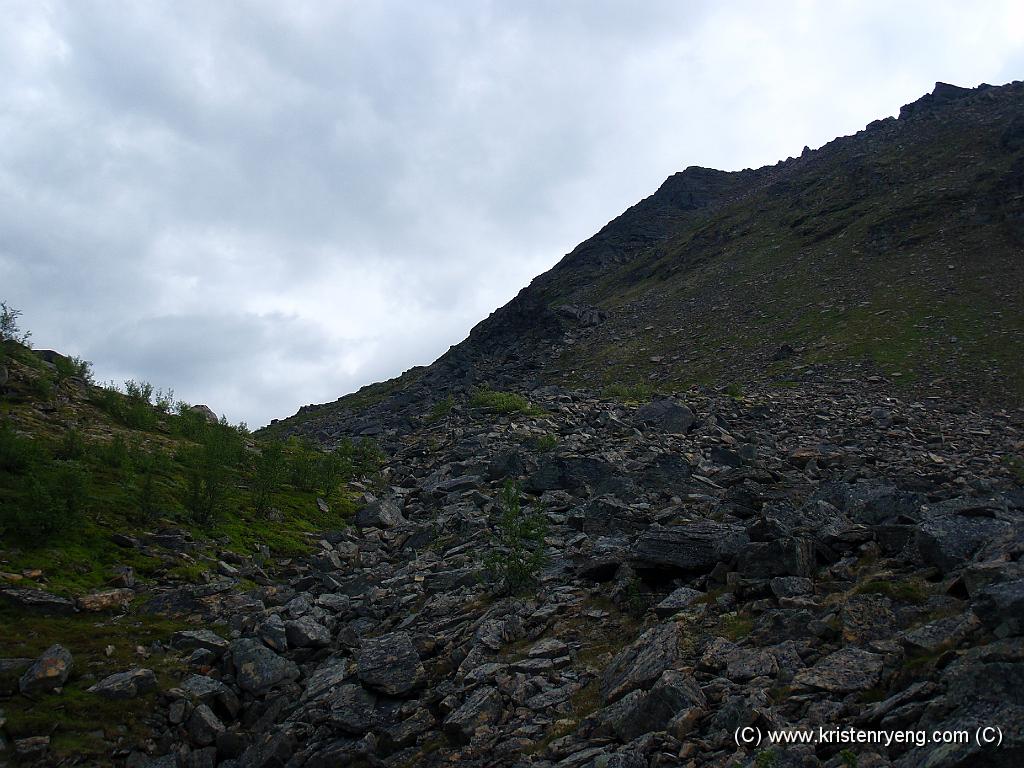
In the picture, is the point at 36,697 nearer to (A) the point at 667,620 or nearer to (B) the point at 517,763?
(B) the point at 517,763

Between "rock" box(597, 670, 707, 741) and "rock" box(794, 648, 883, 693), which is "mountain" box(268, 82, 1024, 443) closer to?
"rock" box(794, 648, 883, 693)

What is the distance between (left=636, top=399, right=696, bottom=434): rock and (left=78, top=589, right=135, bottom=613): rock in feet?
60.1

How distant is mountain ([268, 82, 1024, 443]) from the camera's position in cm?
3050

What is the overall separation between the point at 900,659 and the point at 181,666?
33.1 feet

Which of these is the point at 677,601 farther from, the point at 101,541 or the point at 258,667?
the point at 101,541

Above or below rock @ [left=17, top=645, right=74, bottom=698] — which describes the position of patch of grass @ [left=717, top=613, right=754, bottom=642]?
below

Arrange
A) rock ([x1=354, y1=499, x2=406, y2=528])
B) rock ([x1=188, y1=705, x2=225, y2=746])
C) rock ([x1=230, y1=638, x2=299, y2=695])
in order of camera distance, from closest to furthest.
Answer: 1. rock ([x1=188, y1=705, x2=225, y2=746])
2. rock ([x1=230, y1=638, x2=299, y2=695])
3. rock ([x1=354, y1=499, x2=406, y2=528])

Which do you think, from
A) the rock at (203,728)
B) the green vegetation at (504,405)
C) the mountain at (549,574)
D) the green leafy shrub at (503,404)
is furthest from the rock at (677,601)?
the green leafy shrub at (503,404)

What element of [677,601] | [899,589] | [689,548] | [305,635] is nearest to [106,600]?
[305,635]

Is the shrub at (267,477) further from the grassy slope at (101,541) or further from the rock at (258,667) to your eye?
the rock at (258,667)

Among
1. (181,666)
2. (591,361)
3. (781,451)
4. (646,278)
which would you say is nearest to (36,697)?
(181,666)

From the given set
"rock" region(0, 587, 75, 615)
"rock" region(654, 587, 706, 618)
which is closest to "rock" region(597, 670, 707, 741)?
"rock" region(654, 587, 706, 618)

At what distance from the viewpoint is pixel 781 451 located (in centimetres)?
2003

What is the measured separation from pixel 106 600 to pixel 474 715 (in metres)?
7.63
